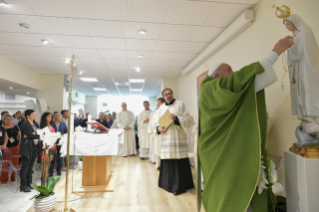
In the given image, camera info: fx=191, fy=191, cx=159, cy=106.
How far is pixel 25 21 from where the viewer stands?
117 inches

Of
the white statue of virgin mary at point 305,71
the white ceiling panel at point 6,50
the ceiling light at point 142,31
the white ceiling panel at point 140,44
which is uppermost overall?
the white ceiling panel at point 6,50

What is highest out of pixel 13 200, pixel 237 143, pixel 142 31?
pixel 142 31

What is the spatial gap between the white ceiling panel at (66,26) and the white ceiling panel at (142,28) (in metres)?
0.72

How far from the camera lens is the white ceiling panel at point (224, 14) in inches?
103

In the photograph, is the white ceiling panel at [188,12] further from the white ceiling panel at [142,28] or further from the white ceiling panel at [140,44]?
the white ceiling panel at [140,44]

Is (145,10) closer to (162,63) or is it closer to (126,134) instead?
(162,63)

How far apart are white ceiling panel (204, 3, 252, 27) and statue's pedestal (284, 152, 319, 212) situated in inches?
82.7

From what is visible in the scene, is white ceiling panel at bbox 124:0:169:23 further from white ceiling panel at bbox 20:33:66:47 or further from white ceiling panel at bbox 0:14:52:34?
white ceiling panel at bbox 20:33:66:47

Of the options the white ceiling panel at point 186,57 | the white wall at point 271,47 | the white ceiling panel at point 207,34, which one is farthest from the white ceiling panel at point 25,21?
the white wall at point 271,47

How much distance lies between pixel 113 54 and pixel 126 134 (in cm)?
286

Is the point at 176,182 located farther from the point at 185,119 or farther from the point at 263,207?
the point at 263,207

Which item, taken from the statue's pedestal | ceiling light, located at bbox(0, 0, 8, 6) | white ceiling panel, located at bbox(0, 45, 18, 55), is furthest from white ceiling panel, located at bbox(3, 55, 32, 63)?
the statue's pedestal

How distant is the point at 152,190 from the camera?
304 centimetres

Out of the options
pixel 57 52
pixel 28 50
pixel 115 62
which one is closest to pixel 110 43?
pixel 115 62
